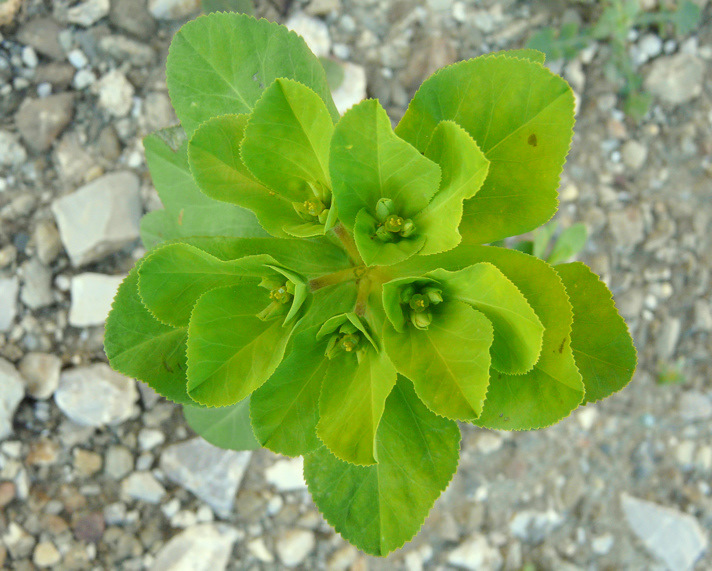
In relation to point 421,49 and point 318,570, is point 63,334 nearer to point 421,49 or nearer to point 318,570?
point 318,570

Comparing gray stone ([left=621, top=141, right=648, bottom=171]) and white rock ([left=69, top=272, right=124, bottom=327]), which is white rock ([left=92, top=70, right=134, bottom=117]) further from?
gray stone ([left=621, top=141, right=648, bottom=171])

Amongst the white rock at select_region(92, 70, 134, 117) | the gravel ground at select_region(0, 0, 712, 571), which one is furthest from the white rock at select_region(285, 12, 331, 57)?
the white rock at select_region(92, 70, 134, 117)

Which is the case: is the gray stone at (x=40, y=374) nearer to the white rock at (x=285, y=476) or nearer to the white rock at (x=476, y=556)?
the white rock at (x=285, y=476)

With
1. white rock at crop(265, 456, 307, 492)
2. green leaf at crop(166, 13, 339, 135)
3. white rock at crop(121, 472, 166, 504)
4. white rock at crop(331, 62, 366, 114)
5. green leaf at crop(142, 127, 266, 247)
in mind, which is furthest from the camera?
white rock at crop(331, 62, 366, 114)

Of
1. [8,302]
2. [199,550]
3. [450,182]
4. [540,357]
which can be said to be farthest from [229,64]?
Result: [199,550]

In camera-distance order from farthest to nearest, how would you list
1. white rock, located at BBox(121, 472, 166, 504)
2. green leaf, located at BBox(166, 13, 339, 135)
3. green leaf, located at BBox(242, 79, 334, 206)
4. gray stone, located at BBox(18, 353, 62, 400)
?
1. white rock, located at BBox(121, 472, 166, 504)
2. gray stone, located at BBox(18, 353, 62, 400)
3. green leaf, located at BBox(166, 13, 339, 135)
4. green leaf, located at BBox(242, 79, 334, 206)
